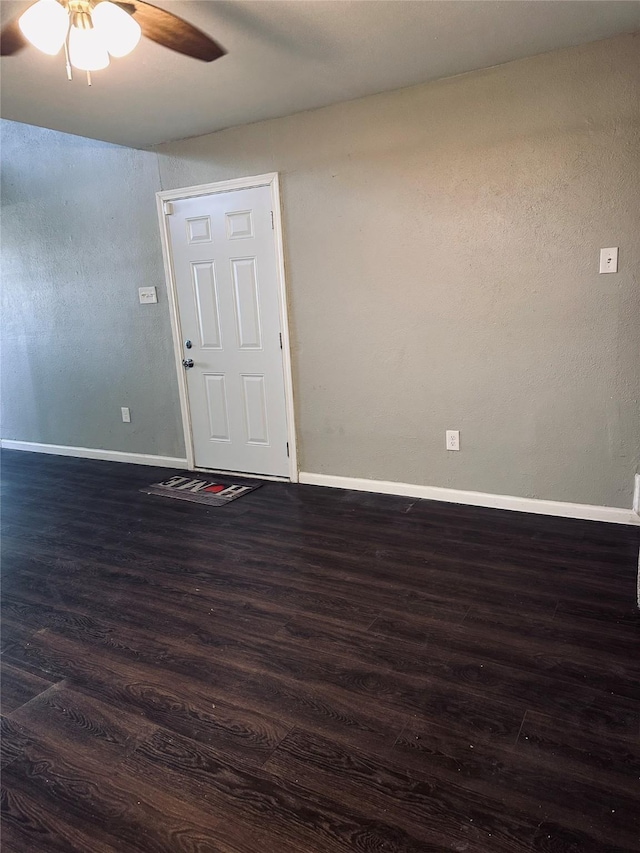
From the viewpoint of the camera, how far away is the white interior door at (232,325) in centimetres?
392

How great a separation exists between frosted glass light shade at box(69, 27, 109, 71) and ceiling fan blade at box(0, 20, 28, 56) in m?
0.17

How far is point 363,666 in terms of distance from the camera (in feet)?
6.73

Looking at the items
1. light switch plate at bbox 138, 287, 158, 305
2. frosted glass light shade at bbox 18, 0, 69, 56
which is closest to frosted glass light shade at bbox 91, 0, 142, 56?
frosted glass light shade at bbox 18, 0, 69, 56

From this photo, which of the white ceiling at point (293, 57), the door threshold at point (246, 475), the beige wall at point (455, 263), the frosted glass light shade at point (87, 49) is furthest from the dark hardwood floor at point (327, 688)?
the white ceiling at point (293, 57)

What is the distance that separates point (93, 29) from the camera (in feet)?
6.26

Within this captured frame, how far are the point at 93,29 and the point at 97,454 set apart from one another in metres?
3.79

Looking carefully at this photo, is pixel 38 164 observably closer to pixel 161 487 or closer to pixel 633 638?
pixel 161 487

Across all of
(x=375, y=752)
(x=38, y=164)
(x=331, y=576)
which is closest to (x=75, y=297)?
(x=38, y=164)

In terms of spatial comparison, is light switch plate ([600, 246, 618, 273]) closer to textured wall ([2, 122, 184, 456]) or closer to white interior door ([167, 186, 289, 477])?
white interior door ([167, 186, 289, 477])

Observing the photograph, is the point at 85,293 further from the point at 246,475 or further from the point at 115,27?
the point at 115,27

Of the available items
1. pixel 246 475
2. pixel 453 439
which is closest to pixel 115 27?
pixel 453 439

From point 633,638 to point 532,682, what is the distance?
477 millimetres

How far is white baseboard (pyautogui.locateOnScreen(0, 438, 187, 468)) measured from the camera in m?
4.75

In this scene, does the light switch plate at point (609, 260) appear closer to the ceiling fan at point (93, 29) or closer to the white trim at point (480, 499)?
the white trim at point (480, 499)
